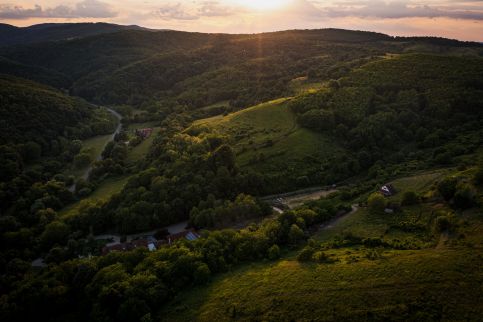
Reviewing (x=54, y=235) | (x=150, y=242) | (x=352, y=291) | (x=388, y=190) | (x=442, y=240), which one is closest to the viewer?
(x=352, y=291)

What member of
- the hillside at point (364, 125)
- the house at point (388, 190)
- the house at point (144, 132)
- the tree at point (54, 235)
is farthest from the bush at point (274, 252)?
the house at point (144, 132)

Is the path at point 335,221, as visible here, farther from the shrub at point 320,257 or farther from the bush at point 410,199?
the shrub at point 320,257

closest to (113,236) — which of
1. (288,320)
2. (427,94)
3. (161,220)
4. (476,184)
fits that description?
(161,220)

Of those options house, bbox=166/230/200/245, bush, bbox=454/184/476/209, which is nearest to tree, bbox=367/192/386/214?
bush, bbox=454/184/476/209

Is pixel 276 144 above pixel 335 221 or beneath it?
above

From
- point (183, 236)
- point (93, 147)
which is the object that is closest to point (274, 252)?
point (183, 236)

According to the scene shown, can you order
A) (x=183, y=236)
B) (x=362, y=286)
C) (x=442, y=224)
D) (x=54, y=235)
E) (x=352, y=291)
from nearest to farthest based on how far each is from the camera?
(x=352, y=291)
(x=362, y=286)
(x=442, y=224)
(x=183, y=236)
(x=54, y=235)

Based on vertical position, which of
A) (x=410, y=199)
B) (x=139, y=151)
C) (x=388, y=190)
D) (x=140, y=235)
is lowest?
(x=140, y=235)

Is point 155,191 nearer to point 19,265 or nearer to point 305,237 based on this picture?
point 19,265

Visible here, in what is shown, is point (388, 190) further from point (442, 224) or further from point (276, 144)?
point (276, 144)
